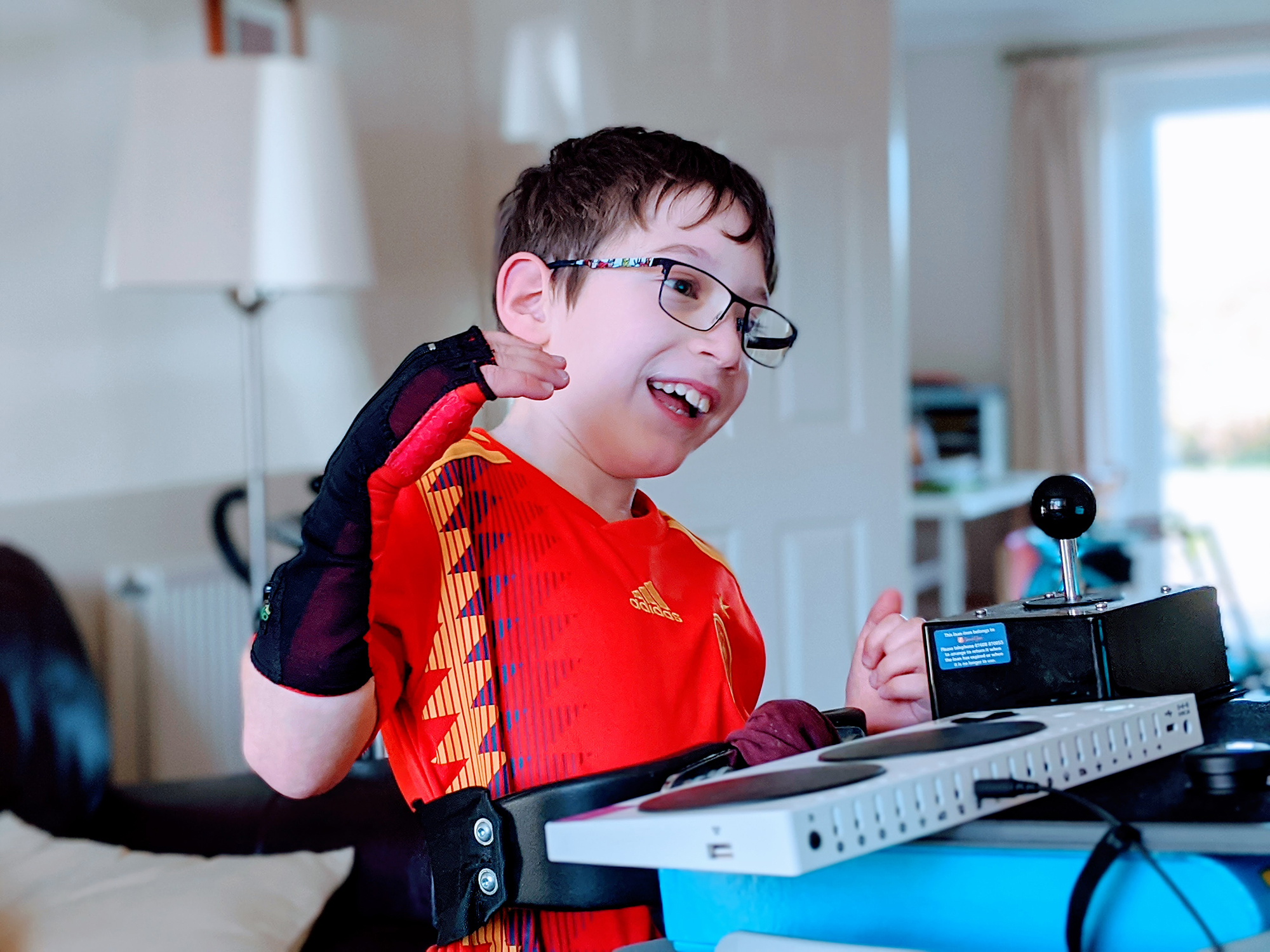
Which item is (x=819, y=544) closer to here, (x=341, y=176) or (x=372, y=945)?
(x=341, y=176)

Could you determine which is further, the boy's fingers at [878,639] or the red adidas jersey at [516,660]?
the boy's fingers at [878,639]

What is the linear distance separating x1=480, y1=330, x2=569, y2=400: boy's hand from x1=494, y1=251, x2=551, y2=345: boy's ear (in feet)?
0.86

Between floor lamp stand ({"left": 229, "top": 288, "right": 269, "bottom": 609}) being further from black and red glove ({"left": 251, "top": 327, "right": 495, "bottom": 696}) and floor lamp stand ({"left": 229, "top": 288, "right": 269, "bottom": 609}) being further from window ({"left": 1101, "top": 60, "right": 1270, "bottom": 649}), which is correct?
window ({"left": 1101, "top": 60, "right": 1270, "bottom": 649})

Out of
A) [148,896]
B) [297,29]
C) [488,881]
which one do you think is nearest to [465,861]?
[488,881]

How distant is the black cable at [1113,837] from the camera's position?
1.53 ft

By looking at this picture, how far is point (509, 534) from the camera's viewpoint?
2.59ft

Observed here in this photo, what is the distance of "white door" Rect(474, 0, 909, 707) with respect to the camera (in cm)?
276

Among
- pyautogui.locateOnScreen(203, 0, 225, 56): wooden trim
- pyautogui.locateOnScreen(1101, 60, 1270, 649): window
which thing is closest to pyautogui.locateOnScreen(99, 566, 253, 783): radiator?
pyautogui.locateOnScreen(203, 0, 225, 56): wooden trim

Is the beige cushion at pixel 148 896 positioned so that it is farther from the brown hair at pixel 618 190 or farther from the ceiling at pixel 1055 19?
the ceiling at pixel 1055 19

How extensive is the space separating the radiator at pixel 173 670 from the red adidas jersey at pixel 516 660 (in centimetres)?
173

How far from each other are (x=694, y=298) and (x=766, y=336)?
0.06 meters

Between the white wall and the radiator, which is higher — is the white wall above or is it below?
above

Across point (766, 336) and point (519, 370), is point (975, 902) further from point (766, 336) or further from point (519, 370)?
point (766, 336)

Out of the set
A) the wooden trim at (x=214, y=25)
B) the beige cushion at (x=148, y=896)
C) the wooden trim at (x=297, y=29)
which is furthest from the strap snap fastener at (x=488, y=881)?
the wooden trim at (x=297, y=29)
